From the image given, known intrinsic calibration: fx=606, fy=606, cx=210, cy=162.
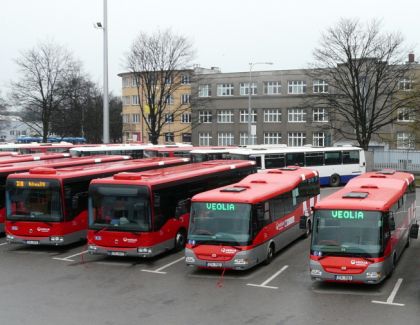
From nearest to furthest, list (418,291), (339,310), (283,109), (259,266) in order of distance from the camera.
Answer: (339,310) < (418,291) < (259,266) < (283,109)

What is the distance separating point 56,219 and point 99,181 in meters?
2.44

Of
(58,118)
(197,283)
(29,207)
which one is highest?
(58,118)

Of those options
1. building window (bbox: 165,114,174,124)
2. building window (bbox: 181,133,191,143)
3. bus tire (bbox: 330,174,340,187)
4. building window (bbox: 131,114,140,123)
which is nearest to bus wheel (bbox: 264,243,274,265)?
bus tire (bbox: 330,174,340,187)

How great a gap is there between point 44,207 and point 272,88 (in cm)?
5740

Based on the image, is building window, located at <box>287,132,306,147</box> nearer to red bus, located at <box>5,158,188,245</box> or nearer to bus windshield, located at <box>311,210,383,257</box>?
red bus, located at <box>5,158,188,245</box>

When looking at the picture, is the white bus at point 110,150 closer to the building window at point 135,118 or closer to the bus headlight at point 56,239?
the bus headlight at point 56,239

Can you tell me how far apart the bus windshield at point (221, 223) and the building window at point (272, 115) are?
58547 millimetres

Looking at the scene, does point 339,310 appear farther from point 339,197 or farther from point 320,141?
point 320,141

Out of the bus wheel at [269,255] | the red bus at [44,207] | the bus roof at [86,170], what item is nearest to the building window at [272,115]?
the bus roof at [86,170]

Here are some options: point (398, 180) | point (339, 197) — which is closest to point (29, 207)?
point (339, 197)

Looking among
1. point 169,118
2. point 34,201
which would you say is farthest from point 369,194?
point 169,118

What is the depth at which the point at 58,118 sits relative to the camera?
69.8 m

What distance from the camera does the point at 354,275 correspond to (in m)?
14.7

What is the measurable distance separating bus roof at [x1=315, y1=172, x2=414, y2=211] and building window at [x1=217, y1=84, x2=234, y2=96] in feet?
190
